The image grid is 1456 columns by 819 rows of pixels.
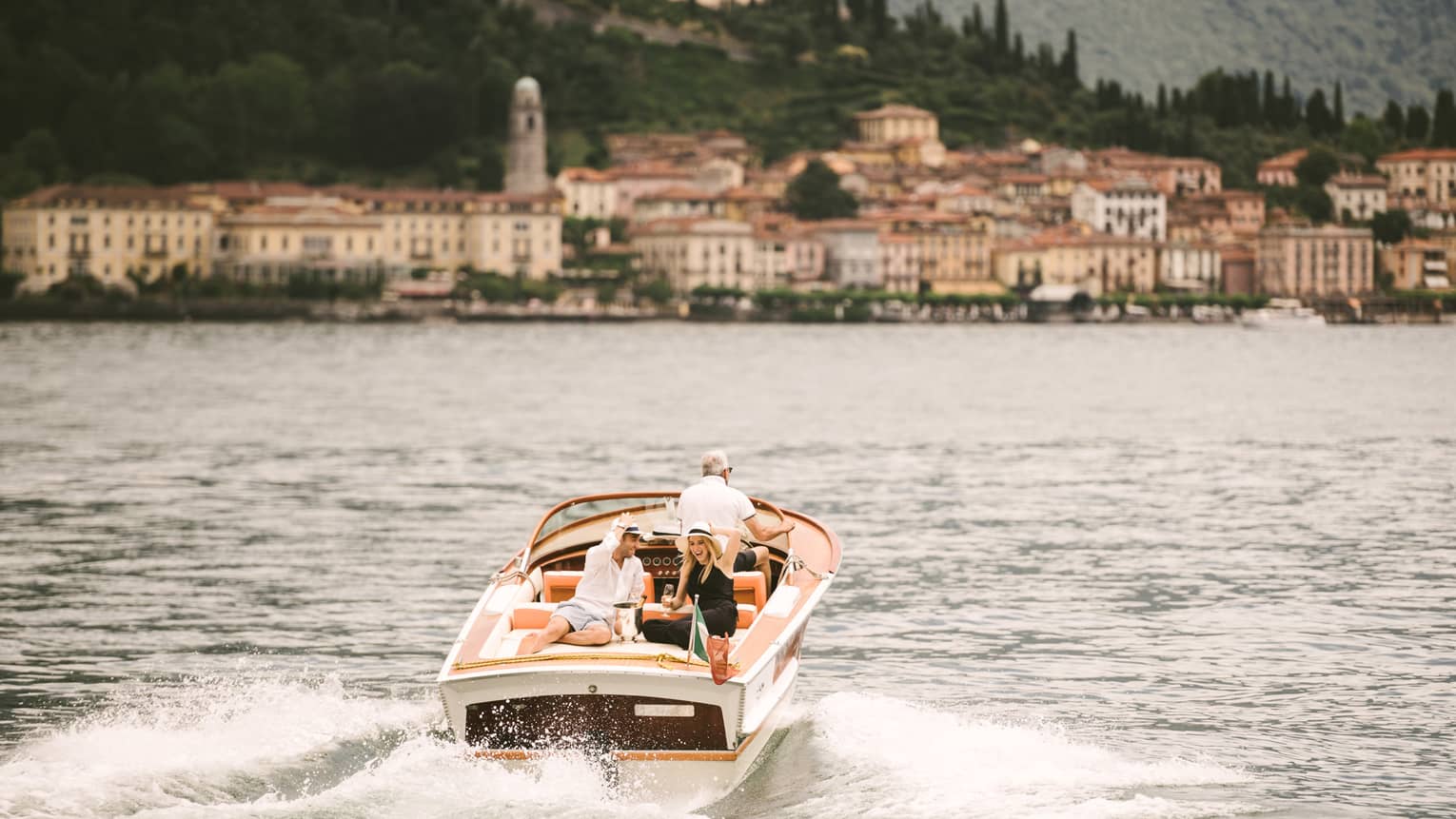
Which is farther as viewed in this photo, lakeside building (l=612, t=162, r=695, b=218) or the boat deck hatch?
lakeside building (l=612, t=162, r=695, b=218)

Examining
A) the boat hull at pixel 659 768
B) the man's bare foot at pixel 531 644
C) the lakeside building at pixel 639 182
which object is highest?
the lakeside building at pixel 639 182

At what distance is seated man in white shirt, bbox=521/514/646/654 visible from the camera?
13805 millimetres

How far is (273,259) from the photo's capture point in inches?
6348

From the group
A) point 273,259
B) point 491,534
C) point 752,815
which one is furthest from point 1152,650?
point 273,259

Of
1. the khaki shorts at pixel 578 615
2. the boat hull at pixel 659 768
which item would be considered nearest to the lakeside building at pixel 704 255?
the khaki shorts at pixel 578 615

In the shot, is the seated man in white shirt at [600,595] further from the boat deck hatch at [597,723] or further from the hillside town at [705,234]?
the hillside town at [705,234]

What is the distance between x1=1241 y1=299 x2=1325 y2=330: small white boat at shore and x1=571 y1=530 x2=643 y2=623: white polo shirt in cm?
15411

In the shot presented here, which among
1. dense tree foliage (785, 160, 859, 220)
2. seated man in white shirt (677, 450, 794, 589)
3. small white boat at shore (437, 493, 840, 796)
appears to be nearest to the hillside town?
dense tree foliage (785, 160, 859, 220)

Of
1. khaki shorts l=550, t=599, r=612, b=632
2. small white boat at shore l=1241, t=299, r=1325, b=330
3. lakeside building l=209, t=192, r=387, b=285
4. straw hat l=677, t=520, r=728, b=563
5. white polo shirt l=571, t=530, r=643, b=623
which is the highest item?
lakeside building l=209, t=192, r=387, b=285

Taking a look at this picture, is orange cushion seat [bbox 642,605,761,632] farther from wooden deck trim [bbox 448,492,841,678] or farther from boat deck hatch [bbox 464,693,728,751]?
boat deck hatch [bbox 464,693,728,751]

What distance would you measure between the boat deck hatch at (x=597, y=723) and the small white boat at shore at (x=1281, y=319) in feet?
509

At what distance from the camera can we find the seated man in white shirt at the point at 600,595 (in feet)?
45.3

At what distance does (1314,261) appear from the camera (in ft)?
606

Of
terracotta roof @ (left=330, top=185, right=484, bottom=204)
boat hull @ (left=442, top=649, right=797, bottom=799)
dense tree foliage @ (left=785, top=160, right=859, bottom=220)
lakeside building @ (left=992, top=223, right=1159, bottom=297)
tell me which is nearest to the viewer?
boat hull @ (left=442, top=649, right=797, bottom=799)
